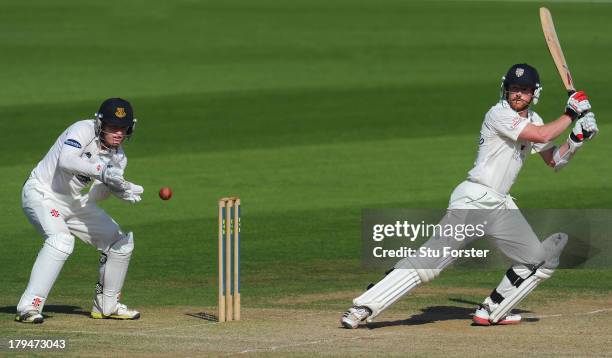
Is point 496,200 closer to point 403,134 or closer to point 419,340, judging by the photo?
point 419,340

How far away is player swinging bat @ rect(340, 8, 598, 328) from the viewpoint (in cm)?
1104

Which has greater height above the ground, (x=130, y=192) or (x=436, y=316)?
(x=130, y=192)

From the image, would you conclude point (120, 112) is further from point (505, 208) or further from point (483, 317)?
point (483, 317)

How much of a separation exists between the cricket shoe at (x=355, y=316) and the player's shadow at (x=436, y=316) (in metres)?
0.20

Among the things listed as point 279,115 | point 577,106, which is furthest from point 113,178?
point 279,115

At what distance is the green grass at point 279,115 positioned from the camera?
611 inches

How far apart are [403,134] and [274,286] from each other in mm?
11151

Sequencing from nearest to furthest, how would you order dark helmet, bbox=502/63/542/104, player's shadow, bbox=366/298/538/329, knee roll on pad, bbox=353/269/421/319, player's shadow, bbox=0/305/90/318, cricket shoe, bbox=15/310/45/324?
knee roll on pad, bbox=353/269/421/319, dark helmet, bbox=502/63/542/104, cricket shoe, bbox=15/310/45/324, player's shadow, bbox=366/298/538/329, player's shadow, bbox=0/305/90/318

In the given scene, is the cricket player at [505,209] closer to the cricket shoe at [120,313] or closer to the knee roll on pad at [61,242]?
the cricket shoe at [120,313]

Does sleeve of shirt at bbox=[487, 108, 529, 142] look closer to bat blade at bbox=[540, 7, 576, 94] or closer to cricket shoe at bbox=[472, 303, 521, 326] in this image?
bat blade at bbox=[540, 7, 576, 94]

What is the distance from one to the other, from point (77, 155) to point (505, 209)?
3503 mm

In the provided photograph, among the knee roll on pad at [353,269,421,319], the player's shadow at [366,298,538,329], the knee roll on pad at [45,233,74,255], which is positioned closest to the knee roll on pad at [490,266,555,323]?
the player's shadow at [366,298,538,329]

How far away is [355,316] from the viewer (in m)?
11.1

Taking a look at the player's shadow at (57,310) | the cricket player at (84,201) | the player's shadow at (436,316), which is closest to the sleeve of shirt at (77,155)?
the cricket player at (84,201)
